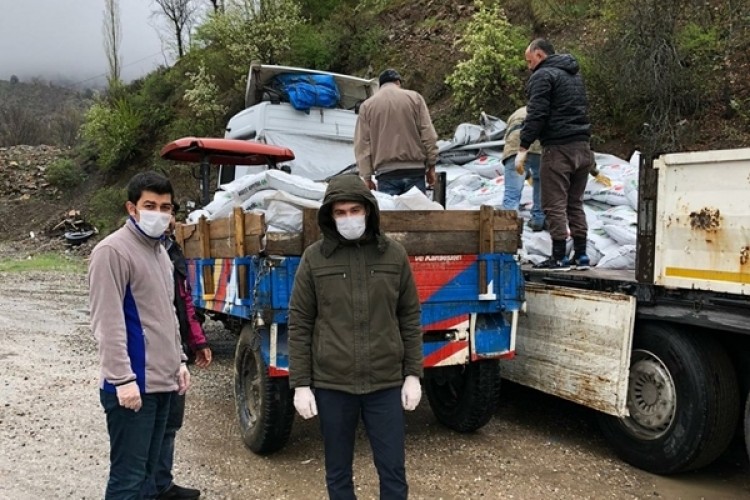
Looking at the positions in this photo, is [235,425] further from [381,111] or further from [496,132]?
[496,132]

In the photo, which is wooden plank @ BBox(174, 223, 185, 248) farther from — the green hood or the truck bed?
the green hood

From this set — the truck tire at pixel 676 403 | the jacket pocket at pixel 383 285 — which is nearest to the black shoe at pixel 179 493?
the jacket pocket at pixel 383 285

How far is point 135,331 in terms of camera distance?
309 centimetres

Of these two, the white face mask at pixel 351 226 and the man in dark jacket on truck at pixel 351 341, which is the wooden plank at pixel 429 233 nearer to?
the man in dark jacket on truck at pixel 351 341

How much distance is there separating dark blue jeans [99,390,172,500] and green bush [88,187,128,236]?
20.1m

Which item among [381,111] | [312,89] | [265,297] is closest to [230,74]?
[312,89]

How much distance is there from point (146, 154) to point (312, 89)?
18.1 m

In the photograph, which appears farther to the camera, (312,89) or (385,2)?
(385,2)

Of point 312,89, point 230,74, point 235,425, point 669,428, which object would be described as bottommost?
point 235,425

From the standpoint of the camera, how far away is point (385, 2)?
20.9m

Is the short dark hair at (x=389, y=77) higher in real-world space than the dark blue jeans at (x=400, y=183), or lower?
higher

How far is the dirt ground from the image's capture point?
4.09 metres

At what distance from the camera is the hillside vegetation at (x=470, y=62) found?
10156mm

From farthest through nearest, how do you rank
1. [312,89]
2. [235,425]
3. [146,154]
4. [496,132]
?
1. [146,154]
2. [312,89]
3. [496,132]
4. [235,425]
